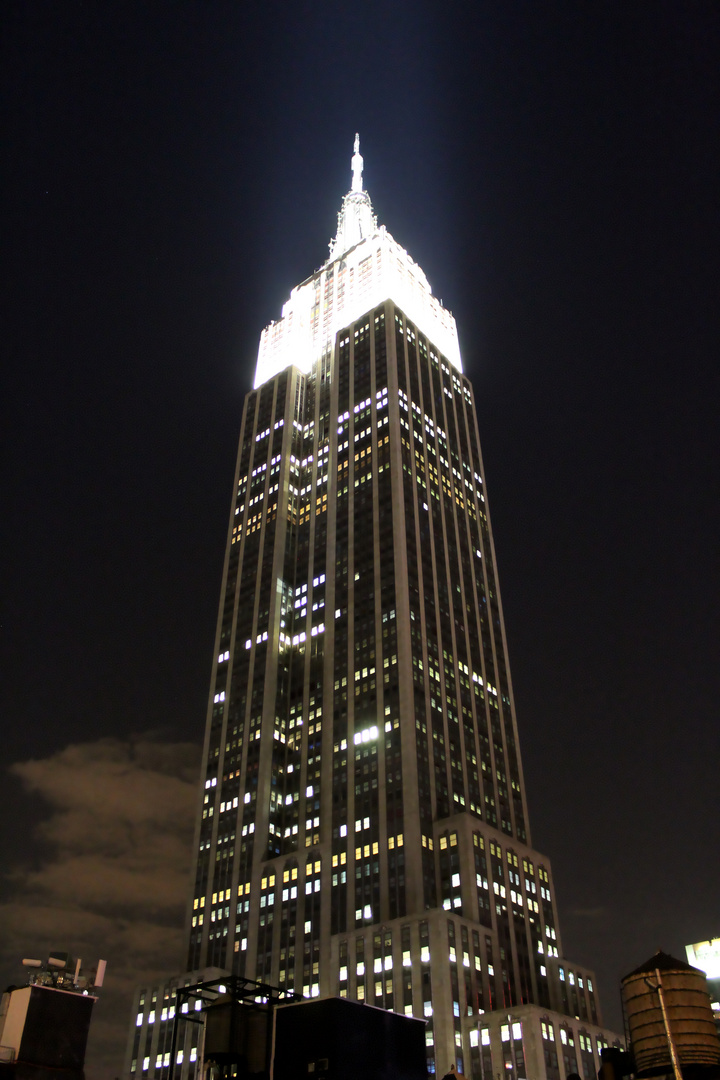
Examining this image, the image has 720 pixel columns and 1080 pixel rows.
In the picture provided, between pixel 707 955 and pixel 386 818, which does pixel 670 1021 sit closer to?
pixel 707 955

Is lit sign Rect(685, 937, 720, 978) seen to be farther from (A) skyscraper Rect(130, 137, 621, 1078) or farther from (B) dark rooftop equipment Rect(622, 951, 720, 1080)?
(B) dark rooftop equipment Rect(622, 951, 720, 1080)

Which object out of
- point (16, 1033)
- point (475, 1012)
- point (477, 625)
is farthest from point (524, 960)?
point (16, 1033)

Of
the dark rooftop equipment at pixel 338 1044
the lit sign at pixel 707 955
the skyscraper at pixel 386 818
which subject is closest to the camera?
the dark rooftop equipment at pixel 338 1044

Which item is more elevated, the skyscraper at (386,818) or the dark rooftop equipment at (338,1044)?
the skyscraper at (386,818)

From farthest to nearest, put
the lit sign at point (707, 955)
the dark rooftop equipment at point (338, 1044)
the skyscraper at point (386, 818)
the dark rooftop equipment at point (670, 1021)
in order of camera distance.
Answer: the skyscraper at point (386, 818) < the lit sign at point (707, 955) < the dark rooftop equipment at point (338, 1044) < the dark rooftop equipment at point (670, 1021)

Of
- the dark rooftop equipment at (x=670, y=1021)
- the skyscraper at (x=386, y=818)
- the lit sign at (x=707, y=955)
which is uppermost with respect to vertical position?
the skyscraper at (x=386, y=818)

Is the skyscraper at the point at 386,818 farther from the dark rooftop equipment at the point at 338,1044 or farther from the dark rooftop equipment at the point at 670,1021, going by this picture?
the dark rooftop equipment at the point at 670,1021

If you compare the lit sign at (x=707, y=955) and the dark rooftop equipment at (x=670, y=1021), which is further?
the lit sign at (x=707, y=955)

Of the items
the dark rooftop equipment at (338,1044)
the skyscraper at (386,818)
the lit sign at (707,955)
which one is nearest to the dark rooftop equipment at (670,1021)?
the dark rooftop equipment at (338,1044)

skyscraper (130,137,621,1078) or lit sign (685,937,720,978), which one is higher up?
skyscraper (130,137,621,1078)

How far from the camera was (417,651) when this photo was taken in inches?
6875

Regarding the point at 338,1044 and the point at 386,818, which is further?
the point at 386,818

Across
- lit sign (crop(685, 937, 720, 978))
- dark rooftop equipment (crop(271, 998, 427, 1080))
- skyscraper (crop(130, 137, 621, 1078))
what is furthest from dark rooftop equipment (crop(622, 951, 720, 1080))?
skyscraper (crop(130, 137, 621, 1078))

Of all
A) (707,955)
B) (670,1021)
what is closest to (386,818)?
(707,955)
